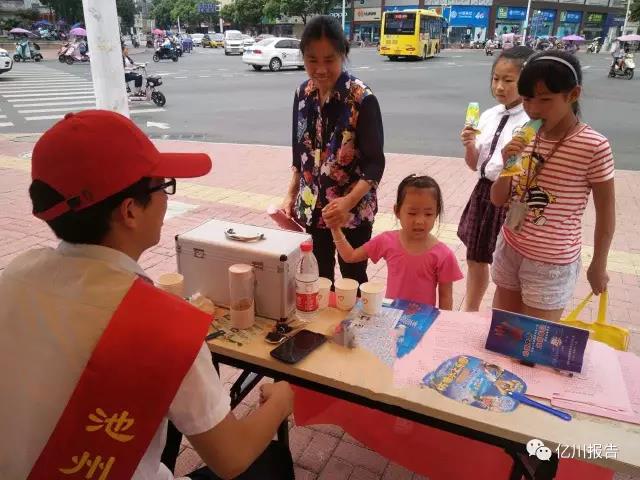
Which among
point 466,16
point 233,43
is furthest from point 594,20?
point 233,43

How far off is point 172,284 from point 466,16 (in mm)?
50841

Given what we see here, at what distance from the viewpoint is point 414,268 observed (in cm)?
226

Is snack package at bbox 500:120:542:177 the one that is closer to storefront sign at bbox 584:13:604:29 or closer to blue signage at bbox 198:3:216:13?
storefront sign at bbox 584:13:604:29

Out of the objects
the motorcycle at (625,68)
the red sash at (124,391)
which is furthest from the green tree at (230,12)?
the red sash at (124,391)

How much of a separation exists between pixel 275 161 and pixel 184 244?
5744mm

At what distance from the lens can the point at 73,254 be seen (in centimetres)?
113

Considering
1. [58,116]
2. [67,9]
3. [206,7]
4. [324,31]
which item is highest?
[206,7]

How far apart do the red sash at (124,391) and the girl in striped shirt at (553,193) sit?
1.53 metres

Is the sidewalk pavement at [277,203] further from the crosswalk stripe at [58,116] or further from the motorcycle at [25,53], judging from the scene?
the motorcycle at [25,53]

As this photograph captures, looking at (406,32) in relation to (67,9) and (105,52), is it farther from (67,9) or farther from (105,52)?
(67,9)

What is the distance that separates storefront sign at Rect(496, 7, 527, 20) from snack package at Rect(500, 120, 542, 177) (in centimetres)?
5057

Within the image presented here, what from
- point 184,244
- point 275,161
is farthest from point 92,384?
point 275,161

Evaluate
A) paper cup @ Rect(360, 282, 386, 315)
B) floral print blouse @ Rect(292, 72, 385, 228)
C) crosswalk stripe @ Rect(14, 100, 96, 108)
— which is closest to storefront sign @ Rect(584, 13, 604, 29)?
crosswalk stripe @ Rect(14, 100, 96, 108)

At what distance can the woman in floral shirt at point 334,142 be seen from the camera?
2328mm
